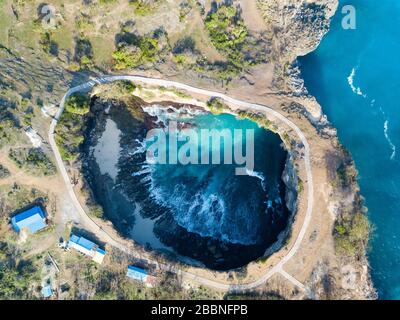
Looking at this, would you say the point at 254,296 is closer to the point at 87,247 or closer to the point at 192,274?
the point at 192,274

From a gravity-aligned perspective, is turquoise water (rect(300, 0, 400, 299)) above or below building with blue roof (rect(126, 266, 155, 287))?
above

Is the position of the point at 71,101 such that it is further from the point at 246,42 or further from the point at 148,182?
the point at 246,42

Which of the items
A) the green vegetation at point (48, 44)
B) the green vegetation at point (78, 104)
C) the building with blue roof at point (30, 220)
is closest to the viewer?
the building with blue roof at point (30, 220)

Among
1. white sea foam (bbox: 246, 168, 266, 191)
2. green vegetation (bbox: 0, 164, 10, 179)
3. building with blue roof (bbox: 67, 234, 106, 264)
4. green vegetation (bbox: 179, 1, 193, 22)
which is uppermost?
green vegetation (bbox: 179, 1, 193, 22)

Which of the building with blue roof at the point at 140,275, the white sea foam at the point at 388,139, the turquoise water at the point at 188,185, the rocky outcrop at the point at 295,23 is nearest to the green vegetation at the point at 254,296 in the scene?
the turquoise water at the point at 188,185

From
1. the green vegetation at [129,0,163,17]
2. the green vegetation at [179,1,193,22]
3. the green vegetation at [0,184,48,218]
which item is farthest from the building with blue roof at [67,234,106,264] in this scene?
the green vegetation at [179,1,193,22]

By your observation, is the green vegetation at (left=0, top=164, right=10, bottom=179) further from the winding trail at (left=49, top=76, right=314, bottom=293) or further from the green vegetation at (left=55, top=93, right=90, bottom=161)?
the green vegetation at (left=55, top=93, right=90, bottom=161)

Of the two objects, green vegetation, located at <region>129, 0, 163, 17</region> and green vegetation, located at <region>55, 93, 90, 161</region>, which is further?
green vegetation, located at <region>129, 0, 163, 17</region>

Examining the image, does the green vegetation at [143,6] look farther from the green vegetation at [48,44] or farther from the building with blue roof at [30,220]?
the building with blue roof at [30,220]
